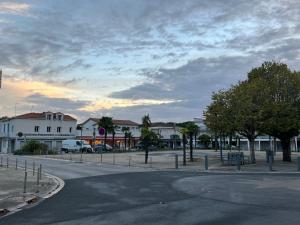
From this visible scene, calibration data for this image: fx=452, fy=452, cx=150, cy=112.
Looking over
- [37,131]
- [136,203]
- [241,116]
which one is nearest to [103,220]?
[136,203]

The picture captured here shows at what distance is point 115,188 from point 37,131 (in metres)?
78.4

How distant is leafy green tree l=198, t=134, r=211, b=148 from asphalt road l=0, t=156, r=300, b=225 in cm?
9306

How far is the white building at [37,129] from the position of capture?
92.6 m

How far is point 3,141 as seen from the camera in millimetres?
Result: 96125

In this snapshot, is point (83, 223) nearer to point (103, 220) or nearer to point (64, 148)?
point (103, 220)

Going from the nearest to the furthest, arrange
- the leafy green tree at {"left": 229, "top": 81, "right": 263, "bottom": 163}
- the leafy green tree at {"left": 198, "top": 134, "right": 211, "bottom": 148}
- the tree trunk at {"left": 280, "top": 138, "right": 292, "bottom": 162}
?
the leafy green tree at {"left": 229, "top": 81, "right": 263, "bottom": 163}, the tree trunk at {"left": 280, "top": 138, "right": 292, "bottom": 162}, the leafy green tree at {"left": 198, "top": 134, "right": 211, "bottom": 148}

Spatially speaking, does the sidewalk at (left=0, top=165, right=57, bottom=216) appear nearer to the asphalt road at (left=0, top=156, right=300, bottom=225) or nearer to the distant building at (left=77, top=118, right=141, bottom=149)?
the asphalt road at (left=0, top=156, right=300, bottom=225)

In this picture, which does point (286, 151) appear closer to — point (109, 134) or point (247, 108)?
point (247, 108)

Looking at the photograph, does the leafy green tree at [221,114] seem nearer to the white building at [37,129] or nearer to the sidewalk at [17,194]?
the sidewalk at [17,194]

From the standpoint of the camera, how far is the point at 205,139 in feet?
375

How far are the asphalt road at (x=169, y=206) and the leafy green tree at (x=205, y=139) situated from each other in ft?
305

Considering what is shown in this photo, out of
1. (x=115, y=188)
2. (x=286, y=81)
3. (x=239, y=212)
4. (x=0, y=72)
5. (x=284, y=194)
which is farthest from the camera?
(x=286, y=81)

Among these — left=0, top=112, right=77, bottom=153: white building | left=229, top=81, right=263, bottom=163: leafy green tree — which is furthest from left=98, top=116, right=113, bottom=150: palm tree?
left=229, top=81, right=263, bottom=163: leafy green tree

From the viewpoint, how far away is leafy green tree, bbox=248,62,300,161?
40531mm
